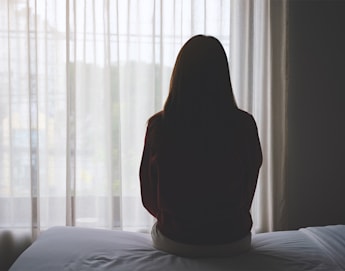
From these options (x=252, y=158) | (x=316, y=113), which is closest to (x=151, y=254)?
(x=252, y=158)

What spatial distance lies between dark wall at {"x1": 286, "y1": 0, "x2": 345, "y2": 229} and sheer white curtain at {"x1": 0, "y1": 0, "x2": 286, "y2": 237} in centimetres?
35

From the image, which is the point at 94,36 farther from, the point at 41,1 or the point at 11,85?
the point at 11,85

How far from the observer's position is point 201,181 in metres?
1.32

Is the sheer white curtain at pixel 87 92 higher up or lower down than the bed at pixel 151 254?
higher up

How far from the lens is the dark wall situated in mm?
2441

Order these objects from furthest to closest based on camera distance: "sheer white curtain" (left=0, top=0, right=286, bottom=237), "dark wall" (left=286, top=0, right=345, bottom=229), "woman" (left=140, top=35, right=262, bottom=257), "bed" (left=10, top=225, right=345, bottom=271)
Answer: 1. "dark wall" (left=286, top=0, right=345, bottom=229)
2. "sheer white curtain" (left=0, top=0, right=286, bottom=237)
3. "woman" (left=140, top=35, right=262, bottom=257)
4. "bed" (left=10, top=225, right=345, bottom=271)

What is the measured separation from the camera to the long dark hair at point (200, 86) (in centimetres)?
134

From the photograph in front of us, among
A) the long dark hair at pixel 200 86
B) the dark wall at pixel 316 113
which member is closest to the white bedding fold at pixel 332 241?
the long dark hair at pixel 200 86

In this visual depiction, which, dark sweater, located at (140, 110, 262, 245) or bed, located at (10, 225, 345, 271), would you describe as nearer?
bed, located at (10, 225, 345, 271)

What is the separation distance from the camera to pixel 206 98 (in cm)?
135

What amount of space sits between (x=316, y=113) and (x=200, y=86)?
1.37 metres

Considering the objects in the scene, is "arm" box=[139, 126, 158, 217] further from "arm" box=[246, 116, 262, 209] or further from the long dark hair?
"arm" box=[246, 116, 262, 209]

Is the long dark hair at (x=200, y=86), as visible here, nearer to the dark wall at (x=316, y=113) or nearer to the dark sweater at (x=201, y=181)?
the dark sweater at (x=201, y=181)

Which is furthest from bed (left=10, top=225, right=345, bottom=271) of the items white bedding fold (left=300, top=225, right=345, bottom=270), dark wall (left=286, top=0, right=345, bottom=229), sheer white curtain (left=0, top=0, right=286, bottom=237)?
dark wall (left=286, top=0, right=345, bottom=229)
